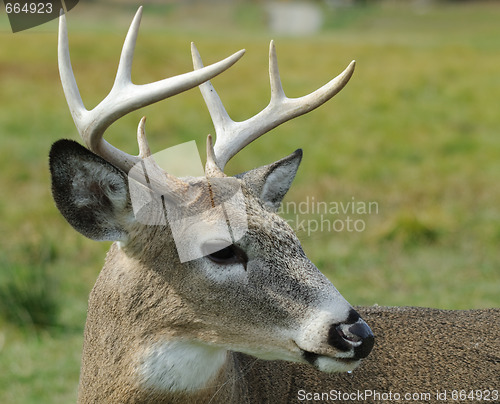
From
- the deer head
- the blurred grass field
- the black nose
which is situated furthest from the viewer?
the blurred grass field

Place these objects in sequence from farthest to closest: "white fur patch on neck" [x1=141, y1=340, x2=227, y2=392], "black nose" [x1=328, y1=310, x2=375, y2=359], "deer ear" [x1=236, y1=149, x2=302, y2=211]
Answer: "deer ear" [x1=236, y1=149, x2=302, y2=211] → "white fur patch on neck" [x1=141, y1=340, x2=227, y2=392] → "black nose" [x1=328, y1=310, x2=375, y2=359]

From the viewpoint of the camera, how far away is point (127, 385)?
9.53ft

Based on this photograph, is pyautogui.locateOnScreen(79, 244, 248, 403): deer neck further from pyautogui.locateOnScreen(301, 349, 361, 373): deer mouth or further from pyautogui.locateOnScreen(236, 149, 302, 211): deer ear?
pyautogui.locateOnScreen(236, 149, 302, 211): deer ear

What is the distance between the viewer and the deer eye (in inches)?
110

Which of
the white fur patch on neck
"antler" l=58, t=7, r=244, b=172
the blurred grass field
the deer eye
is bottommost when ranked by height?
the blurred grass field

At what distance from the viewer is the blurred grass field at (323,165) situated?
6340mm

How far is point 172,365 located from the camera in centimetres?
284

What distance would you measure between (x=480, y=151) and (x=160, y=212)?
10574mm

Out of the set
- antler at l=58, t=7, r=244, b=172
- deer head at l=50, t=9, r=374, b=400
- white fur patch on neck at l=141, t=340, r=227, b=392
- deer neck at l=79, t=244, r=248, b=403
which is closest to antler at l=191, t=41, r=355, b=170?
deer head at l=50, t=9, r=374, b=400

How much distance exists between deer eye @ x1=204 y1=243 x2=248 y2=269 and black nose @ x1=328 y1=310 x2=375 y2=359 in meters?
0.44

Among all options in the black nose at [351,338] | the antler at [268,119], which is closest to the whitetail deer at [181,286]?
the black nose at [351,338]

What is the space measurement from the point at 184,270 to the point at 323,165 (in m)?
A: 9.00

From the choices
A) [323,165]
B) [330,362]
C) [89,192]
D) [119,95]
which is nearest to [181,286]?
[89,192]

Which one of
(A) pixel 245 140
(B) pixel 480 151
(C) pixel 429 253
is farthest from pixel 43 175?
(A) pixel 245 140
